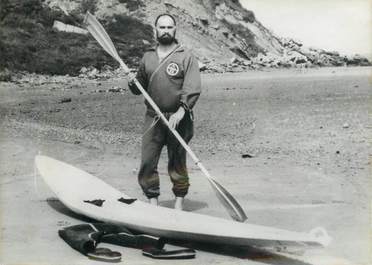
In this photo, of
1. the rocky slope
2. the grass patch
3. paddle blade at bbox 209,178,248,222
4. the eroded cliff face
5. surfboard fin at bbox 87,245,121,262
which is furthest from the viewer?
the eroded cliff face

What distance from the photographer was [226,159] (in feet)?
27.4

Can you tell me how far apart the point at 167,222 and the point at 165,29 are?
60.6 inches

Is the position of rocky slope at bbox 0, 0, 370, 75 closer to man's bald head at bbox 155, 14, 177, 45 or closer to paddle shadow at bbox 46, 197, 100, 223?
paddle shadow at bbox 46, 197, 100, 223

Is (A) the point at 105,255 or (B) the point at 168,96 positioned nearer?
(A) the point at 105,255

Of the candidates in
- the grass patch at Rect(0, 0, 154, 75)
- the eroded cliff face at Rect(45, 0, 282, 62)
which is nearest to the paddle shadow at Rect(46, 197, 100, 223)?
the grass patch at Rect(0, 0, 154, 75)

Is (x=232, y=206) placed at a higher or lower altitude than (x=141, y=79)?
lower

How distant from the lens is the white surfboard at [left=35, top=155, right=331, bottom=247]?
3.89 m

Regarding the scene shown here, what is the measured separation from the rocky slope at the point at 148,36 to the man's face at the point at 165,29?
56.2ft

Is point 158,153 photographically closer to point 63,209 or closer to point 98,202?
point 98,202

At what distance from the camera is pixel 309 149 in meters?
9.25

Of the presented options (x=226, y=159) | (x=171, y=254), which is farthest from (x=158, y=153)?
(x=226, y=159)

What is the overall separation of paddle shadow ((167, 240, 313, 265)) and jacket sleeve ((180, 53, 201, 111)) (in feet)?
3.53

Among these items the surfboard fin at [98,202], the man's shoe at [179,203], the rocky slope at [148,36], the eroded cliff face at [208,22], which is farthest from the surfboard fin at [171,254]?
the eroded cliff face at [208,22]

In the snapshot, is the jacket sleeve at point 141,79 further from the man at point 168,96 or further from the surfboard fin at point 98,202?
the surfboard fin at point 98,202
